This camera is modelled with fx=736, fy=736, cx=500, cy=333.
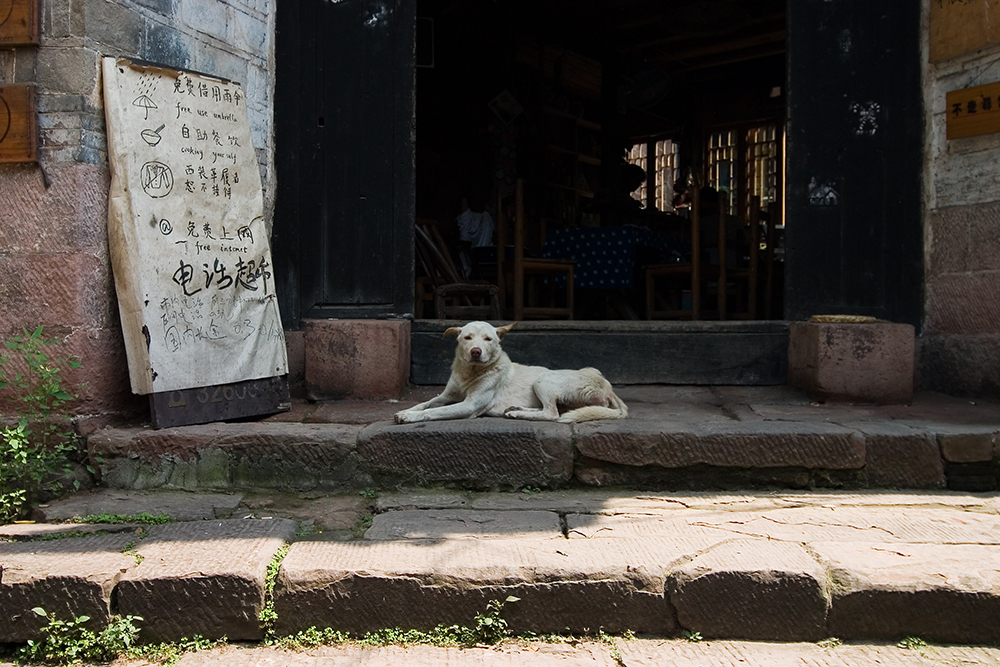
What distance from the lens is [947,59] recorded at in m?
4.71

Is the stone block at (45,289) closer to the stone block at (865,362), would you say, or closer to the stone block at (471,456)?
the stone block at (471,456)

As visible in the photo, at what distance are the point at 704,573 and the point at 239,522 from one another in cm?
184

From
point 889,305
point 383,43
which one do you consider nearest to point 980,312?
point 889,305

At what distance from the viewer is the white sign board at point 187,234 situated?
3820mm

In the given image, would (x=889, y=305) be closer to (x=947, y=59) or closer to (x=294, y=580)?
(x=947, y=59)

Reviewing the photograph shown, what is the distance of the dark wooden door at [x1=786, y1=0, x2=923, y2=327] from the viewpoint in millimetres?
4848

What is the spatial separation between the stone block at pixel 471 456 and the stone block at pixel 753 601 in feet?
3.91

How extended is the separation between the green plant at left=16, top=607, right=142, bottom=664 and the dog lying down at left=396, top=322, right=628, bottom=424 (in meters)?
1.83

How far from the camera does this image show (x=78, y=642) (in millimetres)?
2436

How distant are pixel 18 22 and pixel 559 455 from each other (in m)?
3.50

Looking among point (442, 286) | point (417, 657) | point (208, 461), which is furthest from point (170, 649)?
point (442, 286)

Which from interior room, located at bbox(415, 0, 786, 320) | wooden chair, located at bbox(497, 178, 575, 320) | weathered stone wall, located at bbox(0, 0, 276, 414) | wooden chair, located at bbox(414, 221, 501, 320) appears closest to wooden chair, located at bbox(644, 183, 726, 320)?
interior room, located at bbox(415, 0, 786, 320)

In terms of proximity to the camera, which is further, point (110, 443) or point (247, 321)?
point (247, 321)

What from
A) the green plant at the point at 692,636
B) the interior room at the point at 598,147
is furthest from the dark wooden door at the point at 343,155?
the green plant at the point at 692,636
